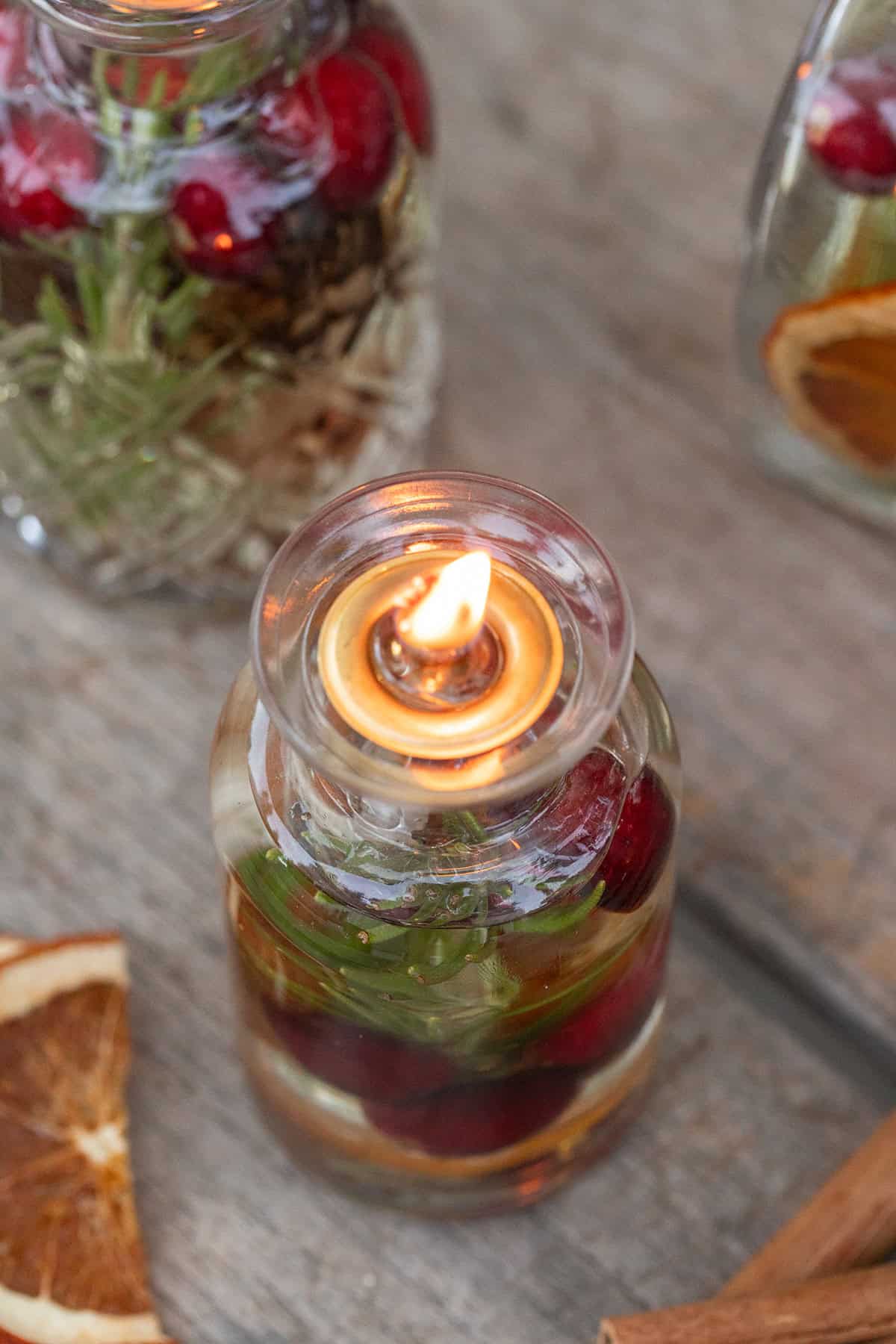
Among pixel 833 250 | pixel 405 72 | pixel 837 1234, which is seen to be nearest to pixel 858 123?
pixel 833 250

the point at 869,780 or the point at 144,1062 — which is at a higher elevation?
the point at 869,780

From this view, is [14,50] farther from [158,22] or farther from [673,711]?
[673,711]

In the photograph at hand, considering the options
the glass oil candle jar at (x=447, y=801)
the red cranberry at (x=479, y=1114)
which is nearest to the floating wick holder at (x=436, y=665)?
the glass oil candle jar at (x=447, y=801)

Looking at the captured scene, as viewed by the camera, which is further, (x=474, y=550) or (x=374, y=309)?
(x=374, y=309)

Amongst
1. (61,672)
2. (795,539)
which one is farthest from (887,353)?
(61,672)

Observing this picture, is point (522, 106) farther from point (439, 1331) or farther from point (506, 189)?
point (439, 1331)

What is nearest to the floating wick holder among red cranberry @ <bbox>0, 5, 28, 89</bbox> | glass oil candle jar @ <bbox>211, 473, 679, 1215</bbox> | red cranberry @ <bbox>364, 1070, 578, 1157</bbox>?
glass oil candle jar @ <bbox>211, 473, 679, 1215</bbox>
